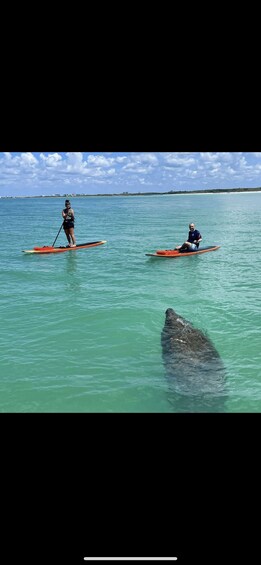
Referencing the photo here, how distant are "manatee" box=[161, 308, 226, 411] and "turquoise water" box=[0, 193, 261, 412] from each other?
16cm

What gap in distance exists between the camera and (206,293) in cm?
1469

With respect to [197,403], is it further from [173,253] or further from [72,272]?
[173,253]

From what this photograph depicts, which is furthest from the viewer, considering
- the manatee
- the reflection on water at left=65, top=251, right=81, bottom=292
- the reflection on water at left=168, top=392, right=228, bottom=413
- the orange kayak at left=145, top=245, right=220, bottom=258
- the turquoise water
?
the orange kayak at left=145, top=245, right=220, bottom=258

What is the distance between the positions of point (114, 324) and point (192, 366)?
3.61 meters

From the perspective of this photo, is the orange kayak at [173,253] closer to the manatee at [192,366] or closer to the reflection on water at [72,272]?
the reflection on water at [72,272]

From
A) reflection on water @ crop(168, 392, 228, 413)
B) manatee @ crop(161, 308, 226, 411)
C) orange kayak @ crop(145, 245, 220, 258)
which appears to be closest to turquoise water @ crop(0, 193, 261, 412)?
reflection on water @ crop(168, 392, 228, 413)

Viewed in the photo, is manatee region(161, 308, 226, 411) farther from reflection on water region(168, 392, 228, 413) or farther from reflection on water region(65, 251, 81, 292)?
reflection on water region(65, 251, 81, 292)

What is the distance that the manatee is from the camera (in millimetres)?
7086

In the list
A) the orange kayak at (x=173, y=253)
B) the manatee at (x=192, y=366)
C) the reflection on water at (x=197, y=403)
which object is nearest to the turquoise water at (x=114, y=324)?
the reflection on water at (x=197, y=403)

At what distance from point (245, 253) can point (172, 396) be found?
16996 mm

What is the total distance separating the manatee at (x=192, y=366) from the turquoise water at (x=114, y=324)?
0.54ft

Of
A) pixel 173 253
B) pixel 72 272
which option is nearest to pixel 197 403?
→ pixel 72 272
